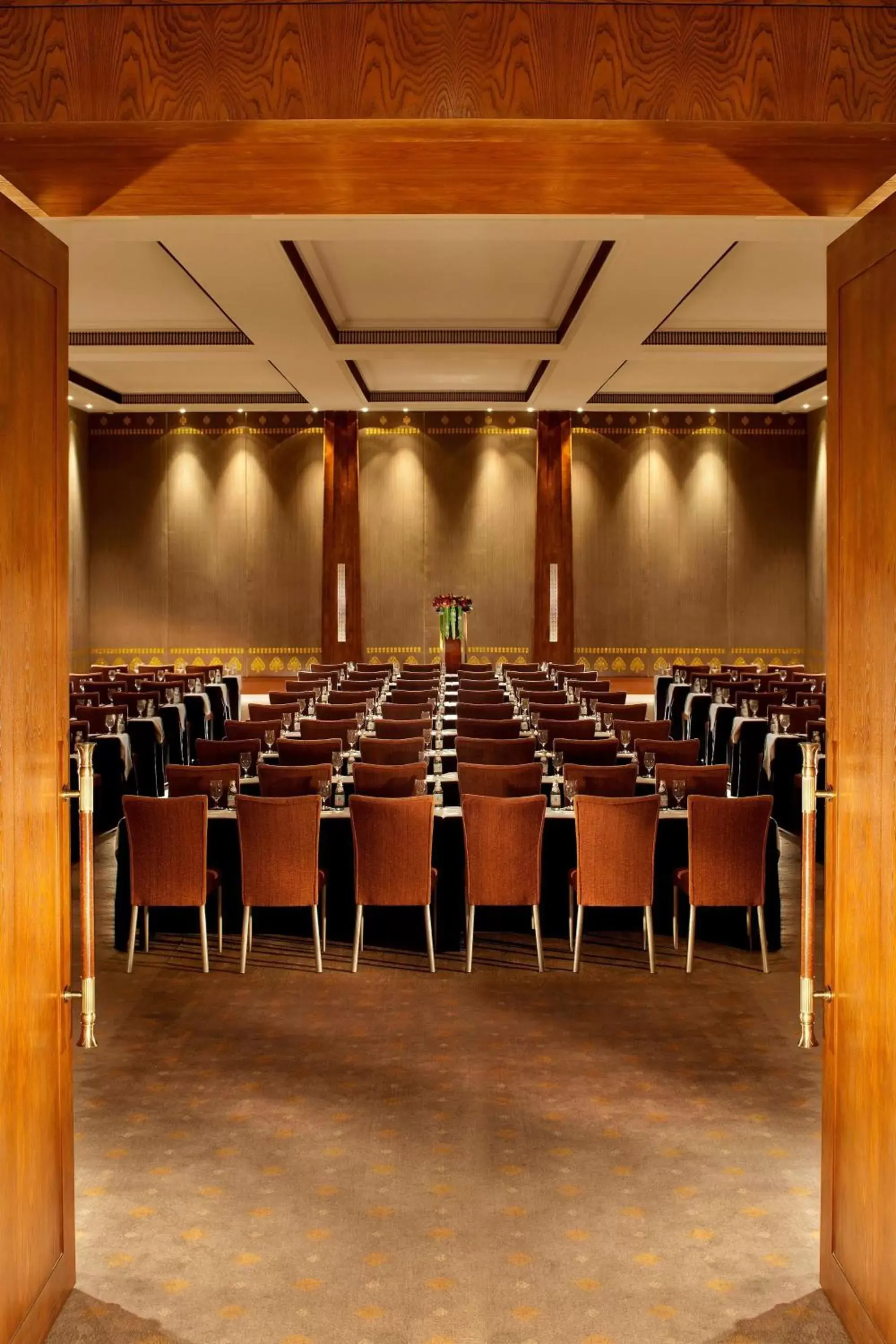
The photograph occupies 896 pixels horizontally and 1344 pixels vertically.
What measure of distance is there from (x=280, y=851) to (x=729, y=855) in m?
2.16

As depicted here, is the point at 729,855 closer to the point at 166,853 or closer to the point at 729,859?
the point at 729,859

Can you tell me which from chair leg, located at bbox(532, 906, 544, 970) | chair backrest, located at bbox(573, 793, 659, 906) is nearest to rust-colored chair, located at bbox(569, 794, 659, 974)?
chair backrest, located at bbox(573, 793, 659, 906)

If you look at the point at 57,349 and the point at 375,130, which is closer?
the point at 375,130

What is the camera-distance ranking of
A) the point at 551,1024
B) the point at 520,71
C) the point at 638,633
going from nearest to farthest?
1. the point at 520,71
2. the point at 551,1024
3. the point at 638,633

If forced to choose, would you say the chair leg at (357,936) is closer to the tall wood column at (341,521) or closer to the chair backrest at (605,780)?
the chair backrest at (605,780)

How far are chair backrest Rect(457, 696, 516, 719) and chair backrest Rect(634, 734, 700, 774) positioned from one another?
2650 mm

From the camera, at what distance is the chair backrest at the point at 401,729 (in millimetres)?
10273

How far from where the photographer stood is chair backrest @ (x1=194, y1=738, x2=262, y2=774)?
29.4 ft

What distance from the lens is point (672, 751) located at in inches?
348

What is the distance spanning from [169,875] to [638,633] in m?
17.9

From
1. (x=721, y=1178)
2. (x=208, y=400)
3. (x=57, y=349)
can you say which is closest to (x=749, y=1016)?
(x=721, y=1178)

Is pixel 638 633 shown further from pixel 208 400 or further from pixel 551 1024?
pixel 551 1024

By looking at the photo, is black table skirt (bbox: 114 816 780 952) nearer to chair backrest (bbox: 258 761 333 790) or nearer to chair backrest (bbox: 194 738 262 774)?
chair backrest (bbox: 258 761 333 790)

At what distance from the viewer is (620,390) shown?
21.8 m
